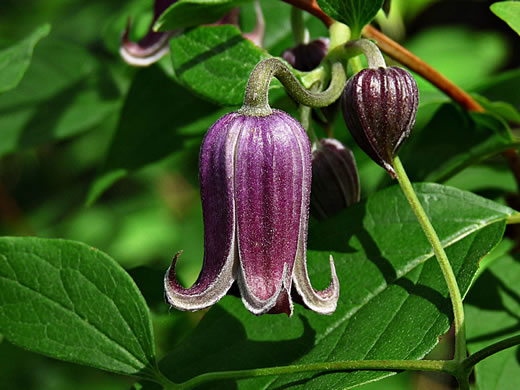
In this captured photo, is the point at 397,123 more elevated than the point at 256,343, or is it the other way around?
the point at 397,123

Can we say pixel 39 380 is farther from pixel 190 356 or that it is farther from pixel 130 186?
pixel 190 356

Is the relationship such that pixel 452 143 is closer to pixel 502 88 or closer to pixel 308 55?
pixel 502 88

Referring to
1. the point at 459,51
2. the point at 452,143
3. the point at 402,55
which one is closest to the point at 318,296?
the point at 402,55

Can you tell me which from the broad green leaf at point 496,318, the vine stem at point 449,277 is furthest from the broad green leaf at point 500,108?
the vine stem at point 449,277

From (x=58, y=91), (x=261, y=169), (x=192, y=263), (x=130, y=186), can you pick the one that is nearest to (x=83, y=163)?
(x=130, y=186)

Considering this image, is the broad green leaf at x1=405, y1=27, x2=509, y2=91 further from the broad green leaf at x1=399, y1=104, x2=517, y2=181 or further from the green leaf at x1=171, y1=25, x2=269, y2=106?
the green leaf at x1=171, y1=25, x2=269, y2=106

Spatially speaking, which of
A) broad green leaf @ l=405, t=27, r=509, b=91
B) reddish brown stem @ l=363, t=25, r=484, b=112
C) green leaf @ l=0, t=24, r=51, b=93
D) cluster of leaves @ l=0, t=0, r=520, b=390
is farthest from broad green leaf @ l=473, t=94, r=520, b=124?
broad green leaf @ l=405, t=27, r=509, b=91
